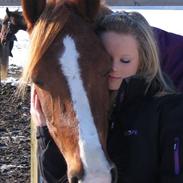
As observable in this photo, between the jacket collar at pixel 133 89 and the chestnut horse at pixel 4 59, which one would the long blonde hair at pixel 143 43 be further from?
the chestnut horse at pixel 4 59

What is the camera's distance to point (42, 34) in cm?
209

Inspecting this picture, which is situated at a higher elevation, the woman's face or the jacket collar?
the woman's face

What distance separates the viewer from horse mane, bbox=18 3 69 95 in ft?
6.74

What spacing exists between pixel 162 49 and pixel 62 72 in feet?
3.40

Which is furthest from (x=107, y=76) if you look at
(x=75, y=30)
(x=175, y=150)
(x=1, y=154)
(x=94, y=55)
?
(x=1, y=154)

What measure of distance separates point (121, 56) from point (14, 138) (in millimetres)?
3647

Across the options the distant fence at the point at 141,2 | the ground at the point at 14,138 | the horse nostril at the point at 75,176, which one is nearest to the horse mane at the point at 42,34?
the horse nostril at the point at 75,176

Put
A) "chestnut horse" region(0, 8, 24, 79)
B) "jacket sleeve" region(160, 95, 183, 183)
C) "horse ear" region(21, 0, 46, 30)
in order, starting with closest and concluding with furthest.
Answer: "jacket sleeve" region(160, 95, 183, 183) < "horse ear" region(21, 0, 46, 30) < "chestnut horse" region(0, 8, 24, 79)

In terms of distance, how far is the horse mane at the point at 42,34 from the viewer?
6.74 ft

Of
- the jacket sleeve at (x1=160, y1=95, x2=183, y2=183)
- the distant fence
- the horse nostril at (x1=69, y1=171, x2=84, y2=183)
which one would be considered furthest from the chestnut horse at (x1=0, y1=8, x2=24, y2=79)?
the distant fence

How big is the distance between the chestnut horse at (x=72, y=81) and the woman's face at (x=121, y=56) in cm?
4

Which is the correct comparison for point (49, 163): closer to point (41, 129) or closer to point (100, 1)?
point (41, 129)

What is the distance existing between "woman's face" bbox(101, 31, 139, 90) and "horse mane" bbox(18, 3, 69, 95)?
0.74 ft

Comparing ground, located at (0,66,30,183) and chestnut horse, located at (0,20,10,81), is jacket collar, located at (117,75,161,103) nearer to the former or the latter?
ground, located at (0,66,30,183)
